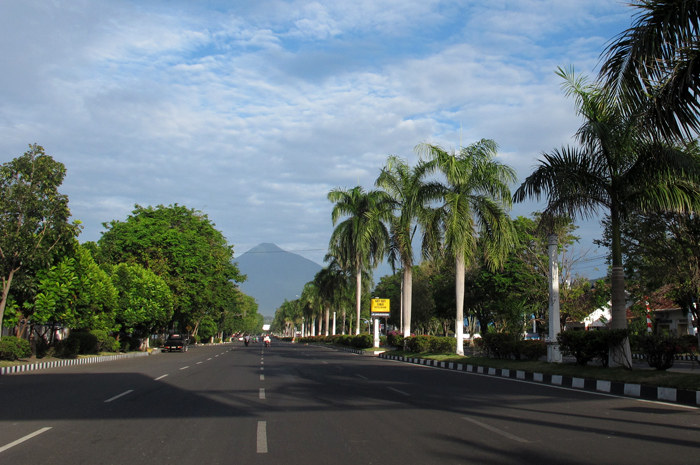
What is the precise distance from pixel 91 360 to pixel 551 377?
24328 mm

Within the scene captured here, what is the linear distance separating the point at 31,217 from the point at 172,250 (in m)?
24.9

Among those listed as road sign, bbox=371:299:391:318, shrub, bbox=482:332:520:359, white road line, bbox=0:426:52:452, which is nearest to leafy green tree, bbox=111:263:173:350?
road sign, bbox=371:299:391:318

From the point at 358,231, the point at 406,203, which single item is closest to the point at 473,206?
the point at 406,203

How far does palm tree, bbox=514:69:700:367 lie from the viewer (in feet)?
46.3

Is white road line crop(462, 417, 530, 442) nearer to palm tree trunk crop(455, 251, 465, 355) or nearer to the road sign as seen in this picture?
palm tree trunk crop(455, 251, 465, 355)

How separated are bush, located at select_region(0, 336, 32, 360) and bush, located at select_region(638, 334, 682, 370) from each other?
2241 cm

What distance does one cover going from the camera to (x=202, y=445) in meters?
6.88

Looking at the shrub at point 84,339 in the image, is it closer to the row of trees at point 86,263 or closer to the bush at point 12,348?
the row of trees at point 86,263

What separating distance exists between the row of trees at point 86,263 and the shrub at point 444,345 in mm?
16757

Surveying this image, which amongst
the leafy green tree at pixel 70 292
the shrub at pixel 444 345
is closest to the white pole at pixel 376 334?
the shrub at pixel 444 345

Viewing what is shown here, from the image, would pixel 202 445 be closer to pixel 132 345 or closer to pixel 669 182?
pixel 669 182

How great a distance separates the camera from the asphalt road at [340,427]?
20.6 ft

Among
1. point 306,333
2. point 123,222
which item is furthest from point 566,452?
point 306,333

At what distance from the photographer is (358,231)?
4028 centimetres
